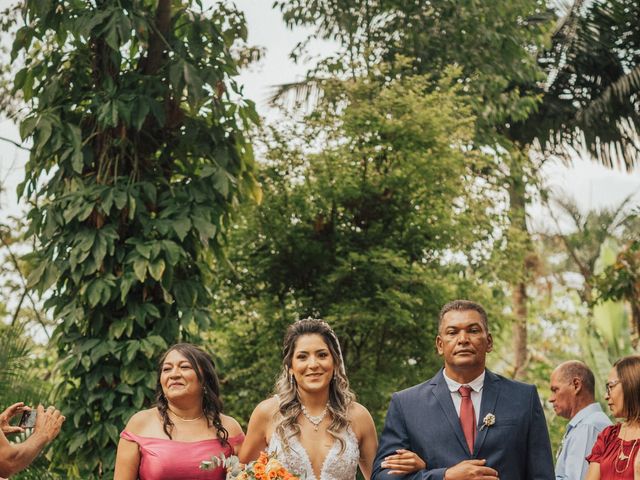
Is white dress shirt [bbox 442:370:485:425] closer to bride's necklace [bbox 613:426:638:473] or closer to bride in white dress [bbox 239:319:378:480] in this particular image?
bride in white dress [bbox 239:319:378:480]

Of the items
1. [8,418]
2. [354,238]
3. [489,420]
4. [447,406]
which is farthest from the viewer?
[354,238]

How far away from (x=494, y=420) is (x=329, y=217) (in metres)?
7.78

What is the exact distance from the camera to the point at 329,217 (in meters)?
11.8

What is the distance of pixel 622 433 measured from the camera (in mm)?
4820

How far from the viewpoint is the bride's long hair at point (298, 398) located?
15.8ft

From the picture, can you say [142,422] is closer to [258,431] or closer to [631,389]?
[258,431]

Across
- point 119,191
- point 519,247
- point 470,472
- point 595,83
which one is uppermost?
point 595,83

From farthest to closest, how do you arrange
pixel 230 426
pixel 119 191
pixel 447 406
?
1. pixel 119 191
2. pixel 230 426
3. pixel 447 406

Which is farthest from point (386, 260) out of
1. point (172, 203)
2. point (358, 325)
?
point (172, 203)

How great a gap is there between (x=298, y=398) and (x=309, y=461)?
0.32m

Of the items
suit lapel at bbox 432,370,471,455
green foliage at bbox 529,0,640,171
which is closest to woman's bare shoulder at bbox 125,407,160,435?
suit lapel at bbox 432,370,471,455

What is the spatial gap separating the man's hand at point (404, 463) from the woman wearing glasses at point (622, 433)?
1.17 m

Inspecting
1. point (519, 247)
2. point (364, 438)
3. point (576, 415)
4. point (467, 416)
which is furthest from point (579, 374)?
point (519, 247)

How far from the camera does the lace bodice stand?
4723mm
